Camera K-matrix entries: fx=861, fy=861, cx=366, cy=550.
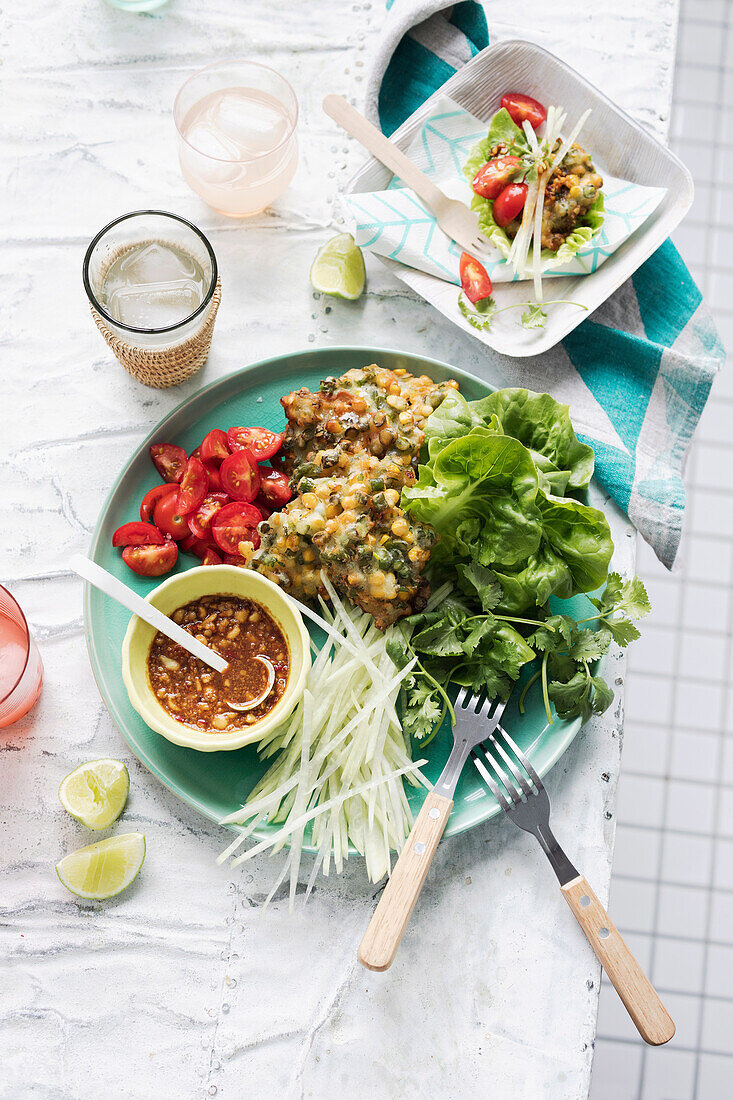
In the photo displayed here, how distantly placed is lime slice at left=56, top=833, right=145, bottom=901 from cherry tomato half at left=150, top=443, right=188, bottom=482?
1183 mm

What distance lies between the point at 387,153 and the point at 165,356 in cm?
110

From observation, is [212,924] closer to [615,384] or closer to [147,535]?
[147,535]

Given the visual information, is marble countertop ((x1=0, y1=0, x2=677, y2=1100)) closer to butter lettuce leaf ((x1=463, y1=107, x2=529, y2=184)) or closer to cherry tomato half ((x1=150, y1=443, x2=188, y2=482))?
cherry tomato half ((x1=150, y1=443, x2=188, y2=482))

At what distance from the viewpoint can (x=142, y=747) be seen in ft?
8.87

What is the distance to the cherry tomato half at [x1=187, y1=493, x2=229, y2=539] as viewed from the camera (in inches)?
110

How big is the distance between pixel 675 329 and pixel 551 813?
1.80 m

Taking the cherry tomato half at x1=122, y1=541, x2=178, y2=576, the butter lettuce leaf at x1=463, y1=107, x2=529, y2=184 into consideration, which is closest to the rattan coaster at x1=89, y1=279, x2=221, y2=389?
the cherry tomato half at x1=122, y1=541, x2=178, y2=576

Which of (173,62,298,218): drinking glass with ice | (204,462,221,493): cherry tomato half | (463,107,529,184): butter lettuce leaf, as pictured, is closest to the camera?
(204,462,221,493): cherry tomato half

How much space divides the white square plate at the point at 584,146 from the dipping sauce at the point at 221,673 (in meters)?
1.27

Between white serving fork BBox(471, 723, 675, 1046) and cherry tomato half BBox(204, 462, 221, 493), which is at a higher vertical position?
cherry tomato half BBox(204, 462, 221, 493)

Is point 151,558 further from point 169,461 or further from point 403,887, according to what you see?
point 403,887

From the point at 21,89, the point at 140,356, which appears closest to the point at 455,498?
the point at 140,356

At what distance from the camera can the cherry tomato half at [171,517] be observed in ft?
9.16

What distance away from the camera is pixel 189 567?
9.47ft
